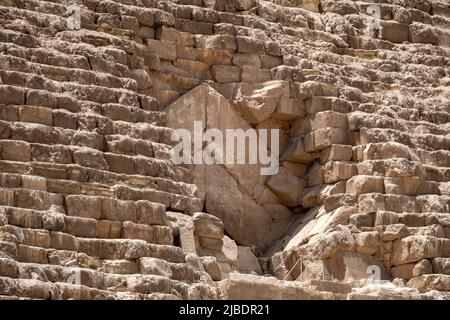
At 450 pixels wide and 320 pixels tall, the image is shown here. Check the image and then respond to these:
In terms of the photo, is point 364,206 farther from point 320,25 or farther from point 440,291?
point 320,25

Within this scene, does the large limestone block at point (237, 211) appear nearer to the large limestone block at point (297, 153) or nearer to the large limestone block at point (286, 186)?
the large limestone block at point (286, 186)

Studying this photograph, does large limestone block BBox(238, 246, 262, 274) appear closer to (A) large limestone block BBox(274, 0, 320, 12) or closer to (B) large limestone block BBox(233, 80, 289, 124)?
(B) large limestone block BBox(233, 80, 289, 124)

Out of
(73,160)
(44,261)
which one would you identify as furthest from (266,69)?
(44,261)

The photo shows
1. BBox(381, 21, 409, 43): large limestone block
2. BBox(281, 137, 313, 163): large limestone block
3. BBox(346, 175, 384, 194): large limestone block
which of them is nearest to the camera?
BBox(346, 175, 384, 194): large limestone block

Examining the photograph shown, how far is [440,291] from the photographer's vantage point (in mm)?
24234

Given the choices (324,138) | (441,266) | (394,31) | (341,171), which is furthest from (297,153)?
(394,31)

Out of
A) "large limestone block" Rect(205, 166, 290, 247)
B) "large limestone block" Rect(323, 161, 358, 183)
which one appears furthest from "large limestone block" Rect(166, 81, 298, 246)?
"large limestone block" Rect(323, 161, 358, 183)

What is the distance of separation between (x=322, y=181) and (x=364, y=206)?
122 cm
